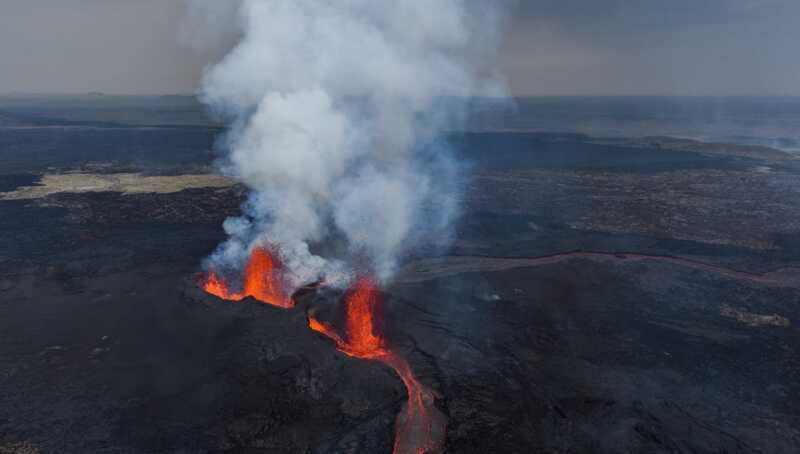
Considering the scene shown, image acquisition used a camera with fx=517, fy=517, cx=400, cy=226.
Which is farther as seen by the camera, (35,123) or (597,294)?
(35,123)

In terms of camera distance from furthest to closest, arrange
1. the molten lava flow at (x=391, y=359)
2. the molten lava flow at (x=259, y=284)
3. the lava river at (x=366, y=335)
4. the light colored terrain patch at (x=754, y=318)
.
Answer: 1. the molten lava flow at (x=259, y=284)
2. the light colored terrain patch at (x=754, y=318)
3. the lava river at (x=366, y=335)
4. the molten lava flow at (x=391, y=359)

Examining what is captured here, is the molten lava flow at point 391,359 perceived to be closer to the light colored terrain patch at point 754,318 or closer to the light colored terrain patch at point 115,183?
the light colored terrain patch at point 754,318

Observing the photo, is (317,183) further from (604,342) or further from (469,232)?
(604,342)

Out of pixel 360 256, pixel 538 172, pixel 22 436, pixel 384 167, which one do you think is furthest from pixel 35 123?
pixel 22 436

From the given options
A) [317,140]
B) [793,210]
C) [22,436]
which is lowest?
[22,436]

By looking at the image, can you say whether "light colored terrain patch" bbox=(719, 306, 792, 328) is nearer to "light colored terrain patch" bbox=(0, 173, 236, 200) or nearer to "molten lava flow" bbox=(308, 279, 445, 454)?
"molten lava flow" bbox=(308, 279, 445, 454)

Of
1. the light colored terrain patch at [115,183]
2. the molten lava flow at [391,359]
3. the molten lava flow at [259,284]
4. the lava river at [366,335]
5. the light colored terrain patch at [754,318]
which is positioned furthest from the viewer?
the light colored terrain patch at [115,183]

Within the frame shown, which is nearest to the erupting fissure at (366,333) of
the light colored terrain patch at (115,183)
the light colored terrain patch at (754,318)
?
the light colored terrain patch at (754,318)
